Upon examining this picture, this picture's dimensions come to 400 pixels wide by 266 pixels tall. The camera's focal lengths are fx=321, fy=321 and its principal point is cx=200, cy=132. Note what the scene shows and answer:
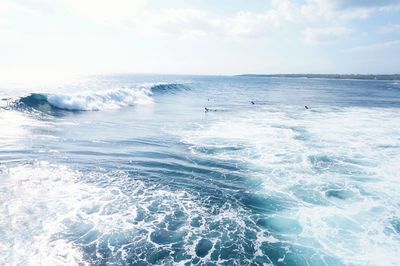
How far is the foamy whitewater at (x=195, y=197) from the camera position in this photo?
37.8 ft

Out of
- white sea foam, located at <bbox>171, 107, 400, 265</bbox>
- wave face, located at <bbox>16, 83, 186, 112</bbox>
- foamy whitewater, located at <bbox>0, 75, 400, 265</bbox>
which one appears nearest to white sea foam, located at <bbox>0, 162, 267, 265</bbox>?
foamy whitewater, located at <bbox>0, 75, 400, 265</bbox>

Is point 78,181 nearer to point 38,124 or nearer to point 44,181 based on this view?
point 44,181

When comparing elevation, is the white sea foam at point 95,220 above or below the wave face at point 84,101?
below

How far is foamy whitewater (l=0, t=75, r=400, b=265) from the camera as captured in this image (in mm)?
11508

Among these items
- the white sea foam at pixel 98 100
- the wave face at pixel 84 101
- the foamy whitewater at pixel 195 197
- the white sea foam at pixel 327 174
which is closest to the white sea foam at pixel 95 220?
the foamy whitewater at pixel 195 197

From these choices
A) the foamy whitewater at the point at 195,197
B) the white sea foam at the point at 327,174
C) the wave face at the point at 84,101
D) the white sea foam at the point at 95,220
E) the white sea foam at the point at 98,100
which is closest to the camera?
the white sea foam at the point at 95,220

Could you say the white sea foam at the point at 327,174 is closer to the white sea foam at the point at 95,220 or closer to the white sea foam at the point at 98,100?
the white sea foam at the point at 95,220

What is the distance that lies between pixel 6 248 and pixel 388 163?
75.3 ft

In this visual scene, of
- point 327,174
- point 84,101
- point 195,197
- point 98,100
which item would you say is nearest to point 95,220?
point 195,197

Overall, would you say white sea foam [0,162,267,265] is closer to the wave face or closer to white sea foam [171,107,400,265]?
white sea foam [171,107,400,265]

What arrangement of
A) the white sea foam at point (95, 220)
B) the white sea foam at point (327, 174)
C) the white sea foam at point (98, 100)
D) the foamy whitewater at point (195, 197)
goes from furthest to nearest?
the white sea foam at point (98, 100), the white sea foam at point (327, 174), the foamy whitewater at point (195, 197), the white sea foam at point (95, 220)

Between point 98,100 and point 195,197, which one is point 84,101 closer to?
point 98,100

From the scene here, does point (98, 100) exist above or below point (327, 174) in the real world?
above

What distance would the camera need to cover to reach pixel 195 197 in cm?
1591
